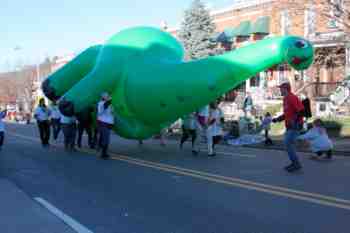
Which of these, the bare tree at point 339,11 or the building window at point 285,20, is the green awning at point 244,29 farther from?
the bare tree at point 339,11

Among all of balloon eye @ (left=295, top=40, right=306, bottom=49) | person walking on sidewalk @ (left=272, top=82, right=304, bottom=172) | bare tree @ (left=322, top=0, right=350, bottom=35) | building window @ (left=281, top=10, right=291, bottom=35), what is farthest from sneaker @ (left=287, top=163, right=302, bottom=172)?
building window @ (left=281, top=10, right=291, bottom=35)

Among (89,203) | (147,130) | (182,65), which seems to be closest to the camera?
(89,203)

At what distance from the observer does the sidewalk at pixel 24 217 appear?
6395 mm

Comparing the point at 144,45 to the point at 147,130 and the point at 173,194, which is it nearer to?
the point at 147,130

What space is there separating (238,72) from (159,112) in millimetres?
2372

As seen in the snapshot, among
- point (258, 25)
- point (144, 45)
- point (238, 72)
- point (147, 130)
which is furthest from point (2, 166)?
point (258, 25)

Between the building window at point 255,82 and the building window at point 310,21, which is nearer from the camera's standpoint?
the building window at point 310,21

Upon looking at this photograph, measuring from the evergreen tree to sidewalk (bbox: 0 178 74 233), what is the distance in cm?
3325

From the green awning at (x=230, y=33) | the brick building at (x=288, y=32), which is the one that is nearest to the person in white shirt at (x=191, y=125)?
the brick building at (x=288, y=32)

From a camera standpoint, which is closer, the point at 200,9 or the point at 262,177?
the point at 262,177

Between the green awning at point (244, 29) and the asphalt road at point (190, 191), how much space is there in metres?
24.8

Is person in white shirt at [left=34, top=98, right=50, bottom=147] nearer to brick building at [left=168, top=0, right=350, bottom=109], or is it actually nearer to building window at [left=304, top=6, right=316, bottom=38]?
brick building at [left=168, top=0, right=350, bottom=109]

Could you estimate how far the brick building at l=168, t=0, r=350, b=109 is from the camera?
21844 mm

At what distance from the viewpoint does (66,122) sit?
1667 cm
